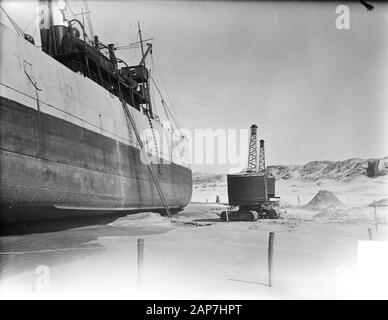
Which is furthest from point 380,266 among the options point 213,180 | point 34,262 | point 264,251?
point 213,180

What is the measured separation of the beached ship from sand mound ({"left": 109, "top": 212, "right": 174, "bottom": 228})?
0.72 m

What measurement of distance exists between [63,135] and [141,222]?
6.21 meters

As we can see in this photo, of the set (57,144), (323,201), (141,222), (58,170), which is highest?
(57,144)

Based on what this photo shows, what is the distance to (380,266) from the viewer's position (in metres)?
6.14

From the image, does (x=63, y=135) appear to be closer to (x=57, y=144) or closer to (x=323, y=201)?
(x=57, y=144)

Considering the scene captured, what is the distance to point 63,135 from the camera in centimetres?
1331

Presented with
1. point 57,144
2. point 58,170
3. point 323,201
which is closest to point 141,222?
point 58,170

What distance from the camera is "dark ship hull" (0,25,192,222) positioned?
1063cm

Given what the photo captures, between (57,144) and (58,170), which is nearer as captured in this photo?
(58,170)

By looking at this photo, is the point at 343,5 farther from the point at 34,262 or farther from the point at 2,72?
the point at 2,72

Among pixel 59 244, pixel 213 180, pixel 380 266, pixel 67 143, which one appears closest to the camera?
pixel 380 266

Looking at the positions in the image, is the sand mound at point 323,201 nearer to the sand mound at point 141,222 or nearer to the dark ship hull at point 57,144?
the dark ship hull at point 57,144

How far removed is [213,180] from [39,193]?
364 ft

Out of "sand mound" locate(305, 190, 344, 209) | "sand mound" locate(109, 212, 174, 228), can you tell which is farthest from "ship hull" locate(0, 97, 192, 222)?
"sand mound" locate(305, 190, 344, 209)
